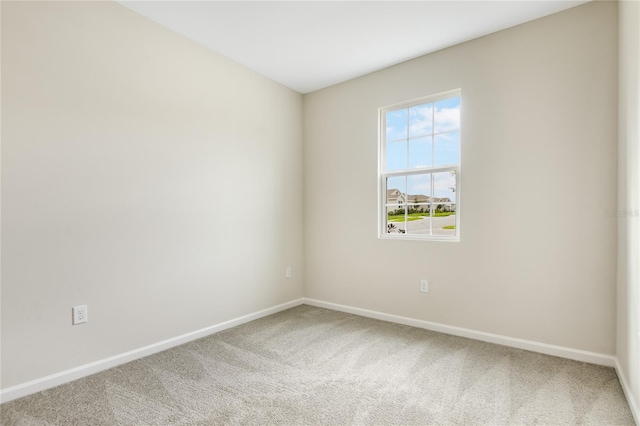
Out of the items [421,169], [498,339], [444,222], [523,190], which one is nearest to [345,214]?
[421,169]

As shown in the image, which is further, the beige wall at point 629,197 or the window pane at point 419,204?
the window pane at point 419,204

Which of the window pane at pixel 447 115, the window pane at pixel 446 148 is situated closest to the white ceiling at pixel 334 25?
the window pane at pixel 447 115

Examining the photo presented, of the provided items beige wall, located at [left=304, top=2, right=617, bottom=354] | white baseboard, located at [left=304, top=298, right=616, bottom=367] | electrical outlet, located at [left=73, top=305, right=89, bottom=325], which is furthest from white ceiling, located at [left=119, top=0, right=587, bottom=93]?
white baseboard, located at [left=304, top=298, right=616, bottom=367]

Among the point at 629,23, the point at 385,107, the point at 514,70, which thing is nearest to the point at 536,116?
the point at 514,70

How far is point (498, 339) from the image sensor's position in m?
2.65

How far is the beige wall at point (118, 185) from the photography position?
6.33 feet

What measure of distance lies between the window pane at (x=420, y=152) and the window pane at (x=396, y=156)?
0.06 m

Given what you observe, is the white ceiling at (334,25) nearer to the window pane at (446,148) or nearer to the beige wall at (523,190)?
the beige wall at (523,190)

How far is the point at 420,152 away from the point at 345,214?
40.9 inches

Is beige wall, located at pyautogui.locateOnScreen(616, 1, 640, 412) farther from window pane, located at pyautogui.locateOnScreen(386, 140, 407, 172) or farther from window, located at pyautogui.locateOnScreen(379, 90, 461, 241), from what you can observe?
window pane, located at pyautogui.locateOnScreen(386, 140, 407, 172)

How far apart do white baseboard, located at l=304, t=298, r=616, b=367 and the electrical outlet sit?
2368 millimetres

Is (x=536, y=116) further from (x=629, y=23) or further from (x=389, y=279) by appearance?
(x=389, y=279)

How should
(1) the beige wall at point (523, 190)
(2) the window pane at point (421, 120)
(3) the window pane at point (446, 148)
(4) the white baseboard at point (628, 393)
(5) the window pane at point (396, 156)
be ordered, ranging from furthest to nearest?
(5) the window pane at point (396, 156), (2) the window pane at point (421, 120), (3) the window pane at point (446, 148), (1) the beige wall at point (523, 190), (4) the white baseboard at point (628, 393)

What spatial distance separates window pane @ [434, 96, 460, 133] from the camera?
294 cm
